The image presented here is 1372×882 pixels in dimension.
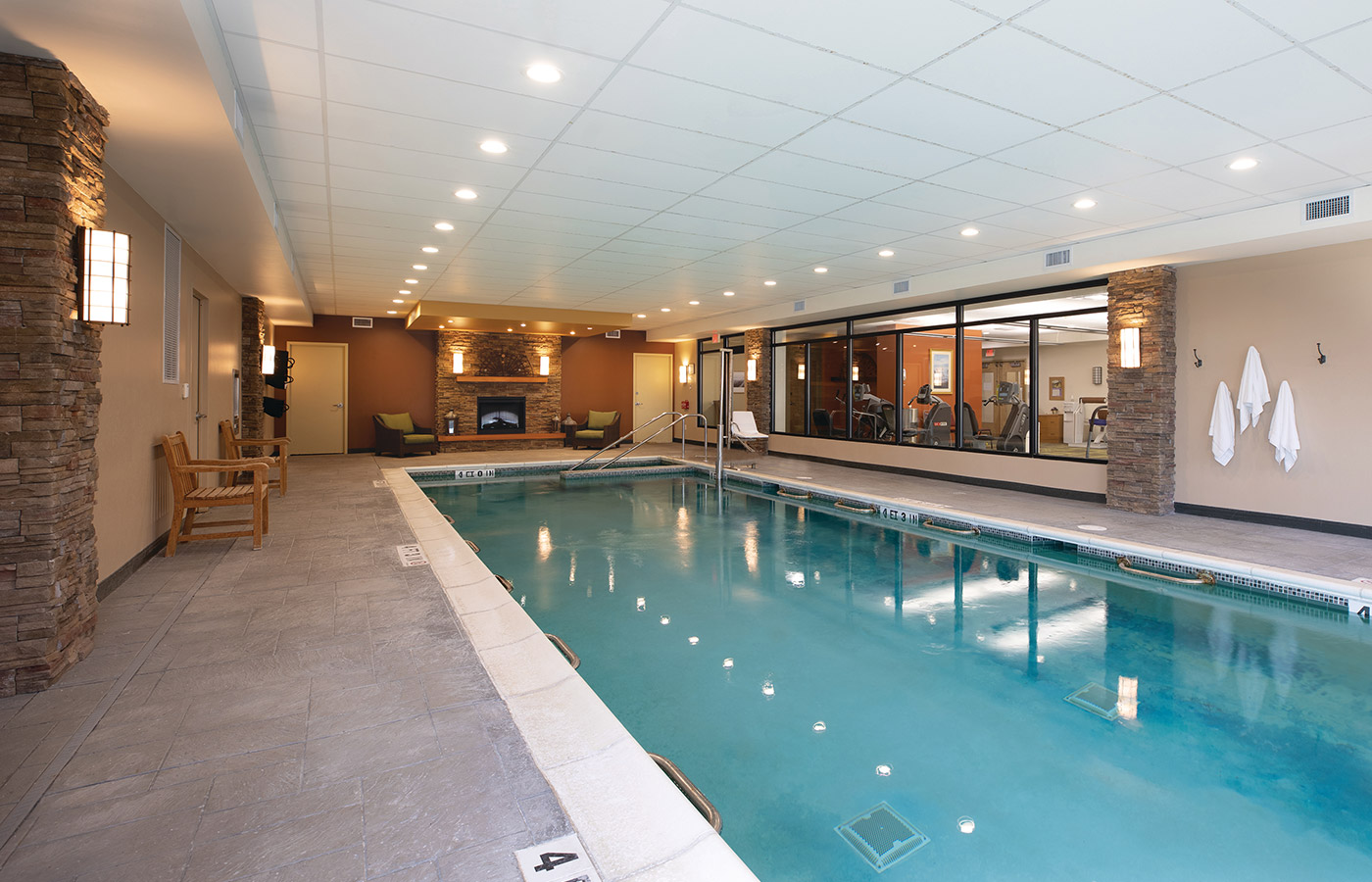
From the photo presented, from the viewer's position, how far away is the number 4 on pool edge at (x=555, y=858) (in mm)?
Answer: 1574

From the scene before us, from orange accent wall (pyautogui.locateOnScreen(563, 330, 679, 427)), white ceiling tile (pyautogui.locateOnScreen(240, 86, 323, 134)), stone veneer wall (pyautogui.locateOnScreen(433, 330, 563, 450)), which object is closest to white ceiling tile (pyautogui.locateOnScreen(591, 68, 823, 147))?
white ceiling tile (pyautogui.locateOnScreen(240, 86, 323, 134))

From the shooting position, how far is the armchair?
470 inches

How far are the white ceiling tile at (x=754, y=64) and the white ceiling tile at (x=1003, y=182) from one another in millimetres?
1400

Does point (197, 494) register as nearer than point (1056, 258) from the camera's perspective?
Yes

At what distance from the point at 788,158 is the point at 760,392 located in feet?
27.6

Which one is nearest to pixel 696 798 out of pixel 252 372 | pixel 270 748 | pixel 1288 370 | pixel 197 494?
pixel 270 748

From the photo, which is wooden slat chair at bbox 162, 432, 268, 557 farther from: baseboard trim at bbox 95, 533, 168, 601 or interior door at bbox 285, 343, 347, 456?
interior door at bbox 285, 343, 347, 456

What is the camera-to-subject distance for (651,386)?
15.5 meters

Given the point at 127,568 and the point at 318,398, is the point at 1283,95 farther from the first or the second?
the point at 318,398

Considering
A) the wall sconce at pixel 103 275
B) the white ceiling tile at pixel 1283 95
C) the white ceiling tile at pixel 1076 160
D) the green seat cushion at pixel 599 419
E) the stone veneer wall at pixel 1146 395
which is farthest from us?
the green seat cushion at pixel 599 419

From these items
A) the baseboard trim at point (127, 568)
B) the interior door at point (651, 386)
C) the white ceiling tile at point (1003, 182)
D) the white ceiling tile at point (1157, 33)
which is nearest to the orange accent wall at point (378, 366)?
the interior door at point (651, 386)

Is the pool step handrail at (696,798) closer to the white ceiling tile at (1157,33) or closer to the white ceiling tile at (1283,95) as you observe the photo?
the white ceiling tile at (1157,33)

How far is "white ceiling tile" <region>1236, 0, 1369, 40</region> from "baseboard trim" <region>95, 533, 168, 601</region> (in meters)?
5.59

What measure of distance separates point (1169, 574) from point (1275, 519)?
228cm
